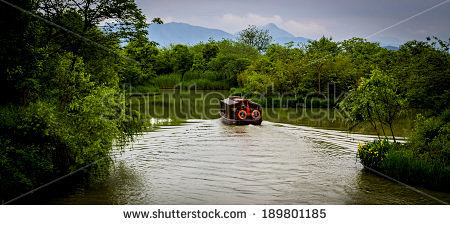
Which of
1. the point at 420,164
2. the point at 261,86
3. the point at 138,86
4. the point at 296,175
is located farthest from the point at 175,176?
the point at 138,86

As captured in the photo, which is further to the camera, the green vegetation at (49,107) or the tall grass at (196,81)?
the tall grass at (196,81)

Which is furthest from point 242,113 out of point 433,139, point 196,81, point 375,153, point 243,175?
point 196,81

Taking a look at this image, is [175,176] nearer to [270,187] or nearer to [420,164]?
[270,187]

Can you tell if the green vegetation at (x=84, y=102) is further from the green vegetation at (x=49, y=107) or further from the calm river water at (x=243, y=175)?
the calm river water at (x=243, y=175)

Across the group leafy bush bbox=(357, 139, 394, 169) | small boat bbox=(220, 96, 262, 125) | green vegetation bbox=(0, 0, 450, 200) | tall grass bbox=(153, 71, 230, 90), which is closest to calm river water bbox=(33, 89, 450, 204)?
leafy bush bbox=(357, 139, 394, 169)

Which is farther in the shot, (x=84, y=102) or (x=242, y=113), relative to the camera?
(x=242, y=113)

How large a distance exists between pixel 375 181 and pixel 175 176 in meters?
6.80

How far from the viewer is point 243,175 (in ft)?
39.5

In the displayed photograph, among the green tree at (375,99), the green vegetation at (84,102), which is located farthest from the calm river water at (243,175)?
the green tree at (375,99)

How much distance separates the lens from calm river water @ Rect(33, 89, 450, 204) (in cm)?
968

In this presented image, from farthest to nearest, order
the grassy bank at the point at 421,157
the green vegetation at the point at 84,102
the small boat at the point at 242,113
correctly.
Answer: the small boat at the point at 242,113 < the grassy bank at the point at 421,157 < the green vegetation at the point at 84,102

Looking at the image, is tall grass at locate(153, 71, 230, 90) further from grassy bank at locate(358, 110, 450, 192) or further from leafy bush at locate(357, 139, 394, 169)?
grassy bank at locate(358, 110, 450, 192)

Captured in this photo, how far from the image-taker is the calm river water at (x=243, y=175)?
381 inches

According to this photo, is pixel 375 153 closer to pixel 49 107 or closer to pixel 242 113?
pixel 49 107
